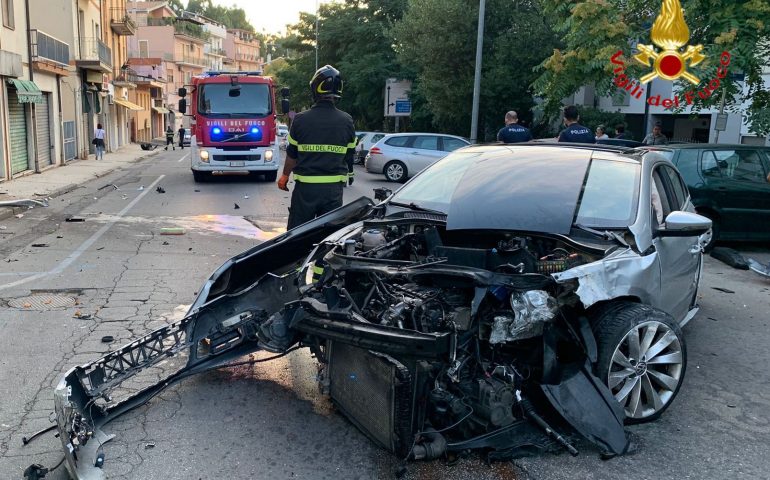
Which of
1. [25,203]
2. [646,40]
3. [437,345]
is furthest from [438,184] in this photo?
[25,203]

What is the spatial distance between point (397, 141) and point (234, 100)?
5.54 metres

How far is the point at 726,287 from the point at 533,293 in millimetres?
5169

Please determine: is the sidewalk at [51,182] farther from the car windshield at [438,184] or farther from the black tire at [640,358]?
the black tire at [640,358]

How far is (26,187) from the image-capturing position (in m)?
17.1

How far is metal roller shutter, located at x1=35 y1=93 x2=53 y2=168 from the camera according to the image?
22562 millimetres

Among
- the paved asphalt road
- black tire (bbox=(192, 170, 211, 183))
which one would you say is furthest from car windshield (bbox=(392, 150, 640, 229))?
black tire (bbox=(192, 170, 211, 183))

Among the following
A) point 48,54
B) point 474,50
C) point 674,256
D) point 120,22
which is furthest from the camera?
point 120,22

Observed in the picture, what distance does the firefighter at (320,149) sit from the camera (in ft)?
19.9

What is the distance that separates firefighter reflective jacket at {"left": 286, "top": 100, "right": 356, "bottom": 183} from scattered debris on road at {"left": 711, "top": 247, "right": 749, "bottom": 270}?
554 centimetres

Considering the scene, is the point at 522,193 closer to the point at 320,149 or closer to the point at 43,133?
the point at 320,149

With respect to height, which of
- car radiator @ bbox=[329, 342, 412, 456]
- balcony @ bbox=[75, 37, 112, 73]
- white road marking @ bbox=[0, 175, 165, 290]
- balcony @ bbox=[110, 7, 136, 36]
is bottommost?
white road marking @ bbox=[0, 175, 165, 290]

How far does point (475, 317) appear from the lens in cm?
348

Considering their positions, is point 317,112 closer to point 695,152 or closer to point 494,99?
point 695,152

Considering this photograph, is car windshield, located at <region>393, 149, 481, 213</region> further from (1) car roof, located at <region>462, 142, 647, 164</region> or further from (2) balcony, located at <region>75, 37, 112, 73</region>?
(2) balcony, located at <region>75, 37, 112, 73</region>
